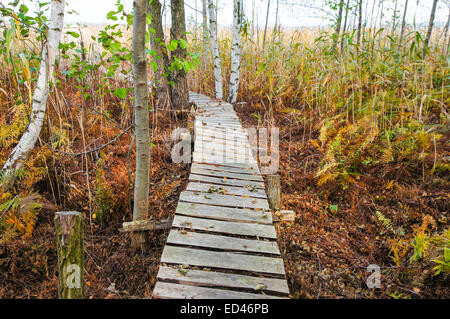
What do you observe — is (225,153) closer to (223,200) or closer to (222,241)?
(223,200)

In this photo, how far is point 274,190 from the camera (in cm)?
318

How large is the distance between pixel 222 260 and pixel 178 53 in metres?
4.88

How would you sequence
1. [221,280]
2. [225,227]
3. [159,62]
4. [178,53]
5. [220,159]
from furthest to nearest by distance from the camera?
[178,53], [159,62], [220,159], [225,227], [221,280]

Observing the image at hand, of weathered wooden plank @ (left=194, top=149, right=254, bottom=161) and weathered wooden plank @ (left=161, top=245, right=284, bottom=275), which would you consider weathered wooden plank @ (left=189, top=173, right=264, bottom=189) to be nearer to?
weathered wooden plank @ (left=194, top=149, right=254, bottom=161)

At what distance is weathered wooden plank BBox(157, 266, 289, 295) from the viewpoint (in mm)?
2092

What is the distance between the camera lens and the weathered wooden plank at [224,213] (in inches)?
112

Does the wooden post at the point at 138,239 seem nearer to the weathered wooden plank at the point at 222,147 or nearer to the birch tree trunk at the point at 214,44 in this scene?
the weathered wooden plank at the point at 222,147

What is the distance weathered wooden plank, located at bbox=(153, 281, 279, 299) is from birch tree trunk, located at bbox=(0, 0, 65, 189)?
7.80ft

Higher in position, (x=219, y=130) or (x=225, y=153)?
(x=219, y=130)

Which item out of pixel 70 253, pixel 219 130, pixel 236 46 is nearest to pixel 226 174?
pixel 219 130

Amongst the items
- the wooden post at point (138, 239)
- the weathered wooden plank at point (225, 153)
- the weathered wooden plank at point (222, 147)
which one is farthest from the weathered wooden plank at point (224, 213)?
the weathered wooden plank at point (222, 147)

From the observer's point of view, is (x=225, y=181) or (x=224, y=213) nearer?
(x=224, y=213)
